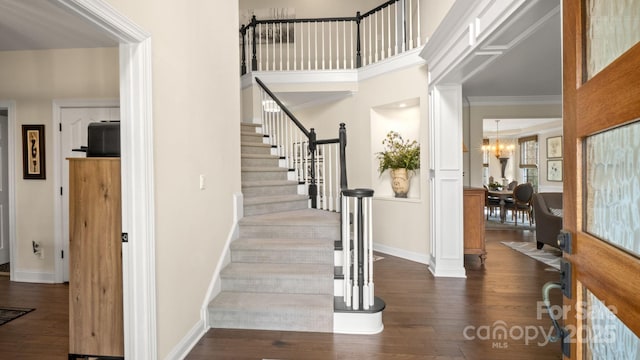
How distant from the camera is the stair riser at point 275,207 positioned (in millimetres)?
3956

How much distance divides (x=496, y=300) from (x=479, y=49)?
2428 millimetres

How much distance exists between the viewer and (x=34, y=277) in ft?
13.6

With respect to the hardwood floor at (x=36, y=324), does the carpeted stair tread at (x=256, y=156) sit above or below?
above

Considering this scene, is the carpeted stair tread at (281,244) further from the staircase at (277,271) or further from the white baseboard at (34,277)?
the white baseboard at (34,277)

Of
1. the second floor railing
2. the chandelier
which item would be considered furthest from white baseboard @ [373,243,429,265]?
the chandelier

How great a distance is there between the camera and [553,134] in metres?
10.0

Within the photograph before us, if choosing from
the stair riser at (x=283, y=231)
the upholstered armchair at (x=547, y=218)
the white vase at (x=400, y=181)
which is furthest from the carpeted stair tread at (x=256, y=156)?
the upholstered armchair at (x=547, y=218)

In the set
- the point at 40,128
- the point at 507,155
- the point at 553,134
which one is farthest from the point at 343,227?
the point at 507,155

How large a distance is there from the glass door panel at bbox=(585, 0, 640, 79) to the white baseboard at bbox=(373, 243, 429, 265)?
13.2ft

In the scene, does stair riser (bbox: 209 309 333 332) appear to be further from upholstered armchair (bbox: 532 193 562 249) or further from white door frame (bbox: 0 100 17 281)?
upholstered armchair (bbox: 532 193 562 249)

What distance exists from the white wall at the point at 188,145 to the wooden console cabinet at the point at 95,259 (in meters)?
0.30

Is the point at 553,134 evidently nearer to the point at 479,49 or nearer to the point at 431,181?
the point at 431,181

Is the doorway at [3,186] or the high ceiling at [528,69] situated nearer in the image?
the high ceiling at [528,69]

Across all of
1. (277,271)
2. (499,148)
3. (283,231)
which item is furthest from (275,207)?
(499,148)
